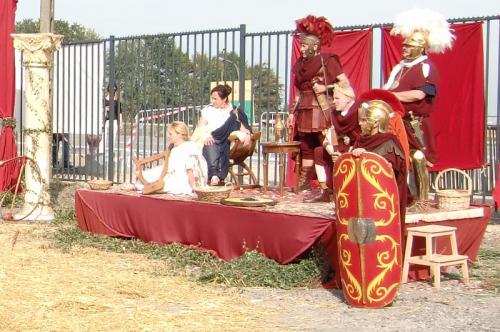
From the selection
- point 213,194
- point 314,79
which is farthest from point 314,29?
point 213,194

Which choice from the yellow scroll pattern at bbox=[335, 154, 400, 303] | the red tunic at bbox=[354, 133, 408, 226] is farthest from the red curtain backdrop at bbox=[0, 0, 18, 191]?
the yellow scroll pattern at bbox=[335, 154, 400, 303]

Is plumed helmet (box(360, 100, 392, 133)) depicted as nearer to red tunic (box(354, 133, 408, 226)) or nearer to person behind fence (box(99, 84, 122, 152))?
red tunic (box(354, 133, 408, 226))

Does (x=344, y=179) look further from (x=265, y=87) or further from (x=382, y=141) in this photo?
(x=265, y=87)

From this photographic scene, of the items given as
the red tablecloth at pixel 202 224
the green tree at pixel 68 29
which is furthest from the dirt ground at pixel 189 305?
the green tree at pixel 68 29

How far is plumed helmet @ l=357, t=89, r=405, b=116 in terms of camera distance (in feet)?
22.4

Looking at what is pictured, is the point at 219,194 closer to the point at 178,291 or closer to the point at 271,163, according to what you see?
the point at 178,291

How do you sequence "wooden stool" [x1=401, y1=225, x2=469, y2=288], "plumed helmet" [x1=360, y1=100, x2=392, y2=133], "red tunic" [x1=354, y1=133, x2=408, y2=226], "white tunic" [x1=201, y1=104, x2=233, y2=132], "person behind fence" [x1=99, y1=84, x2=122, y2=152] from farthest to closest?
1. "person behind fence" [x1=99, y1=84, x2=122, y2=152]
2. "white tunic" [x1=201, y1=104, x2=233, y2=132]
3. "wooden stool" [x1=401, y1=225, x2=469, y2=288]
4. "plumed helmet" [x1=360, y1=100, x2=392, y2=133]
5. "red tunic" [x1=354, y1=133, x2=408, y2=226]

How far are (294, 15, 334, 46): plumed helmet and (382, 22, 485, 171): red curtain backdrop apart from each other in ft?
5.24

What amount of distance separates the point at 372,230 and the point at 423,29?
2471mm

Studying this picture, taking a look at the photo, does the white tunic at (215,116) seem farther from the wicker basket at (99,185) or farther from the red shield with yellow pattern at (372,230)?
the red shield with yellow pattern at (372,230)

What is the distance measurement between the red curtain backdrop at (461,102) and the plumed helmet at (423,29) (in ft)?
5.86

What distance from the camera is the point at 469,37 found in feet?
30.5

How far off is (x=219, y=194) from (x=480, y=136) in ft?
10.3

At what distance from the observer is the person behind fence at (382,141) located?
6.11 m
